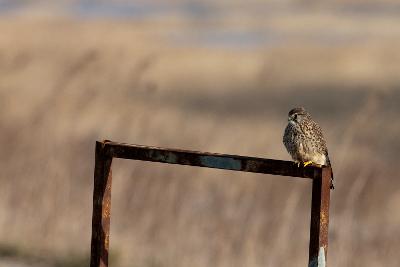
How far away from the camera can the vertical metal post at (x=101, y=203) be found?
4.12 m

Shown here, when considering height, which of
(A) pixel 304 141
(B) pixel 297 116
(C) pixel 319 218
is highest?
(B) pixel 297 116

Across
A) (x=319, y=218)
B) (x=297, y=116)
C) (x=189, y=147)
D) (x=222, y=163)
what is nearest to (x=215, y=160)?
(x=222, y=163)

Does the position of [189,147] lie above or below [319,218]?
above

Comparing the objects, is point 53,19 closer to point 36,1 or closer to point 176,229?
point 36,1

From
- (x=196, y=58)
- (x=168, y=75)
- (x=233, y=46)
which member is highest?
(x=233, y=46)

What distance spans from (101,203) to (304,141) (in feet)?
5.86

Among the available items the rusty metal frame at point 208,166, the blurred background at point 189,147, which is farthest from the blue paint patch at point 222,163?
the blurred background at point 189,147

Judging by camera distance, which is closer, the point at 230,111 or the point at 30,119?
the point at 30,119

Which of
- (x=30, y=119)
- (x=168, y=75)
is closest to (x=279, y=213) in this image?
(x=30, y=119)

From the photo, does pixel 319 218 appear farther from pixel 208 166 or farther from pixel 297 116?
pixel 297 116

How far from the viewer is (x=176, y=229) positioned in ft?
25.4

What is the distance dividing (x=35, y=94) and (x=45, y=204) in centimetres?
652

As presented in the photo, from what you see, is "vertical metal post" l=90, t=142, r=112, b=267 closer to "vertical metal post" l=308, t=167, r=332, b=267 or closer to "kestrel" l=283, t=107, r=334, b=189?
"vertical metal post" l=308, t=167, r=332, b=267

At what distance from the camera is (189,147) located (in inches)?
393
